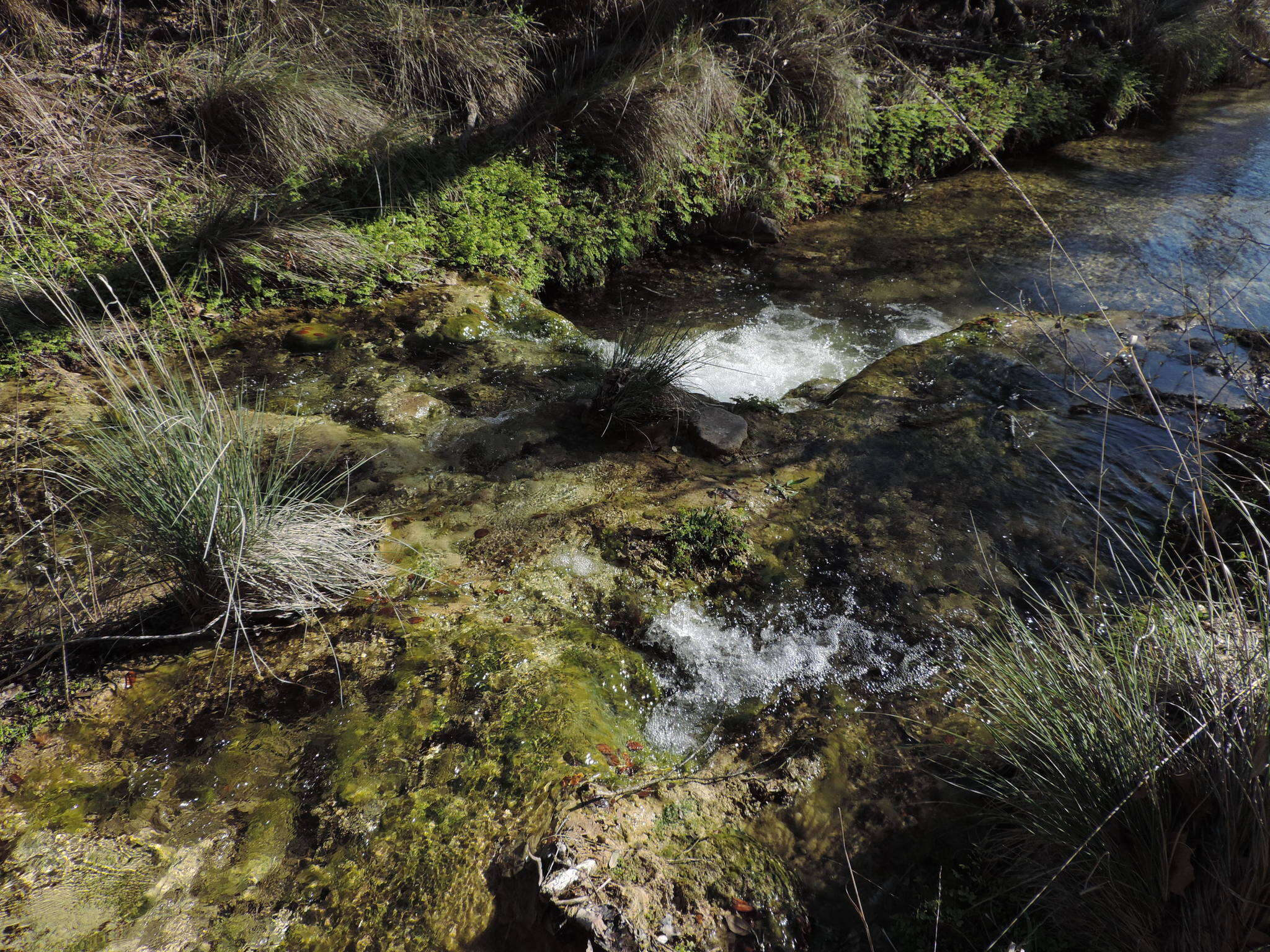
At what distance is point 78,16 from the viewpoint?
5.98 metres

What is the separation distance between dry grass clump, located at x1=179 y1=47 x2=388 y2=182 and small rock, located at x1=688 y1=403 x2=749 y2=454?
4001mm

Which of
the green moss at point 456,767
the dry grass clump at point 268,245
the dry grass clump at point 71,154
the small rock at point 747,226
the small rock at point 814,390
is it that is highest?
the dry grass clump at point 71,154

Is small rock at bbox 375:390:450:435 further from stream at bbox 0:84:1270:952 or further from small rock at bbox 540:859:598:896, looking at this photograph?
small rock at bbox 540:859:598:896

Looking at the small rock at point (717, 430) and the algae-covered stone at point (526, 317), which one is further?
the algae-covered stone at point (526, 317)

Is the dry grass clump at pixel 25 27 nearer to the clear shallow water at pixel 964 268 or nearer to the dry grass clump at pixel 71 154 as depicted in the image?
the dry grass clump at pixel 71 154

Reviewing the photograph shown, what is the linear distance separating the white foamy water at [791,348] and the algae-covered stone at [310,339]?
2.38m

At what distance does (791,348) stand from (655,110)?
9.06ft

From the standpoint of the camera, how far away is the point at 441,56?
6.43 meters

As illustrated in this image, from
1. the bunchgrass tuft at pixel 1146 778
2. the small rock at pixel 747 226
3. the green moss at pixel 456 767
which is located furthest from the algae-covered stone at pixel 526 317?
the bunchgrass tuft at pixel 1146 778

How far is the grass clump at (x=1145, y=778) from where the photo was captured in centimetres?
145

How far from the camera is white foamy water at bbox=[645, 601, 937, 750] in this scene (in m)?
2.49

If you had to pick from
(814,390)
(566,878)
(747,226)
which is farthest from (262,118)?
(566,878)

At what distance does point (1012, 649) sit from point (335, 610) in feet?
7.38

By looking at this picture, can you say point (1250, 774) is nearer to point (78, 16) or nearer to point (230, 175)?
point (230, 175)
